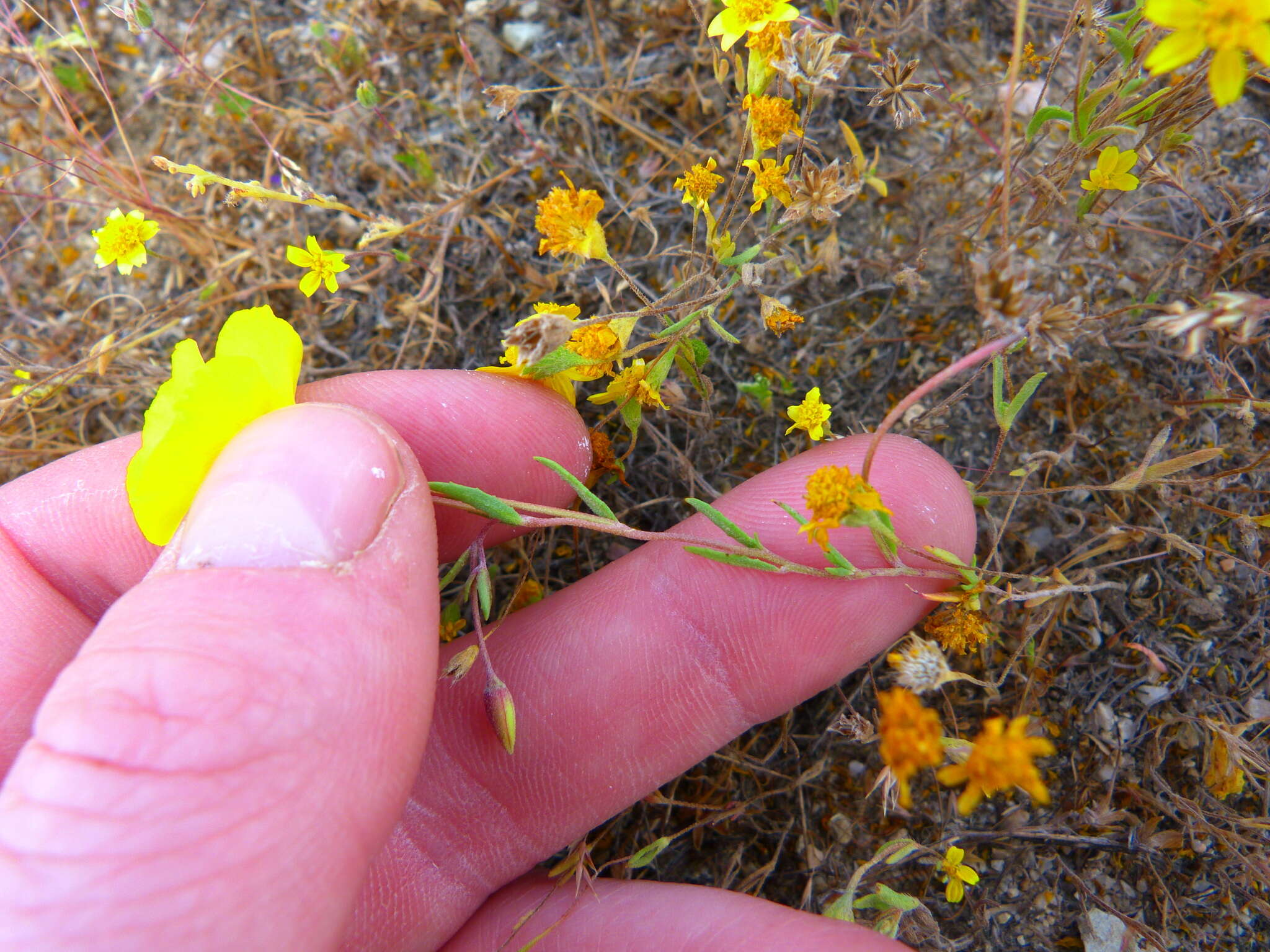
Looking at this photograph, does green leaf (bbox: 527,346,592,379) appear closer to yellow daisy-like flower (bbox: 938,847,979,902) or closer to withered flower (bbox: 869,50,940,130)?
withered flower (bbox: 869,50,940,130)

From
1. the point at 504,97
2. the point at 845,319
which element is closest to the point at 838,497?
the point at 845,319

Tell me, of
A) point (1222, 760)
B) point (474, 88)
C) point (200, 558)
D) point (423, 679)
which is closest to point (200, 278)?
point (474, 88)

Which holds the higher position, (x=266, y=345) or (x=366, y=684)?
(x=266, y=345)

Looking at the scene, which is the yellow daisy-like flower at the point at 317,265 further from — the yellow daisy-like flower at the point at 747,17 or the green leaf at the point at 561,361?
the yellow daisy-like flower at the point at 747,17

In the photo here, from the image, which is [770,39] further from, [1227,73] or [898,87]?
[1227,73]

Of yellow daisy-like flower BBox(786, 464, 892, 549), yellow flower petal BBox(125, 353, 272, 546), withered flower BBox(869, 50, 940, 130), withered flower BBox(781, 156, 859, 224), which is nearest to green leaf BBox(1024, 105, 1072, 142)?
withered flower BBox(869, 50, 940, 130)

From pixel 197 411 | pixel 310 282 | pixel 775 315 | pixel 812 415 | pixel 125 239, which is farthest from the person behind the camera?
pixel 125 239

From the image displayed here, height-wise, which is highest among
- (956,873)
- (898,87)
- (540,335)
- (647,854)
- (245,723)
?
(898,87)
